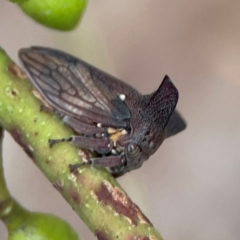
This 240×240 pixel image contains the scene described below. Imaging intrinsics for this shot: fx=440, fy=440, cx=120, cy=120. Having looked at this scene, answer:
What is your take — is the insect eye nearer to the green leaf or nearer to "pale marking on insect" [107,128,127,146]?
"pale marking on insect" [107,128,127,146]

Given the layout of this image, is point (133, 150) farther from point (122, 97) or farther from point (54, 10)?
point (54, 10)

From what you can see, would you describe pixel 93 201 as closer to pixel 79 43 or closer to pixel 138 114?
pixel 138 114

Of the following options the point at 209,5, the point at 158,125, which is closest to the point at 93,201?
the point at 158,125

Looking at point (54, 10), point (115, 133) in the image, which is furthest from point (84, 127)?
point (54, 10)

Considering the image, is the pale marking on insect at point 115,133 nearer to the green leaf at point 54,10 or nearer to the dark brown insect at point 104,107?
the dark brown insect at point 104,107

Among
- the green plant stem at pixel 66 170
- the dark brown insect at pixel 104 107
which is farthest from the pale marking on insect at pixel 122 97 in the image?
the green plant stem at pixel 66 170

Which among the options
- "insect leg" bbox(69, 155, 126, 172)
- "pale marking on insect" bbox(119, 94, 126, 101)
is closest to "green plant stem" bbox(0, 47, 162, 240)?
"insect leg" bbox(69, 155, 126, 172)
